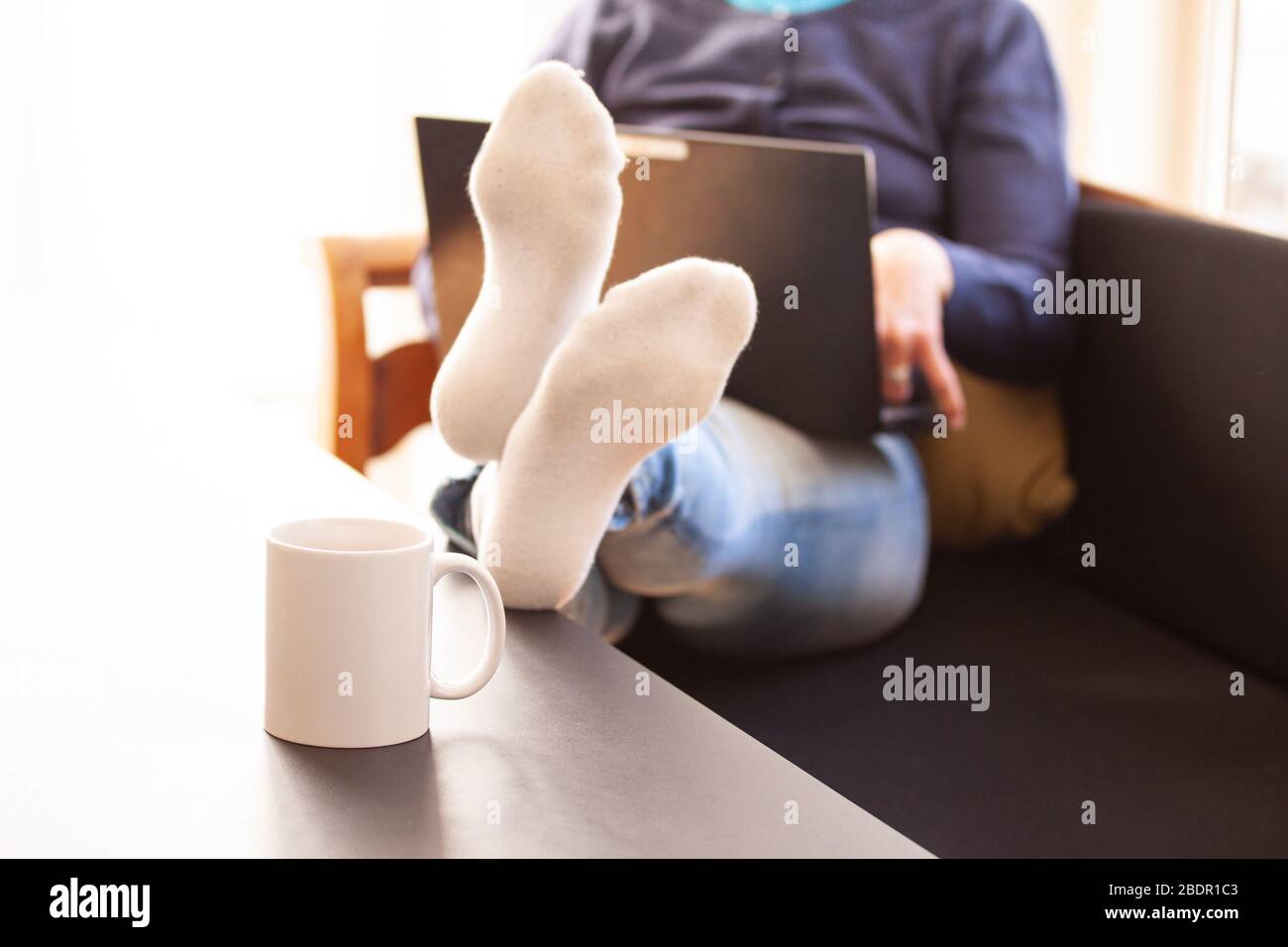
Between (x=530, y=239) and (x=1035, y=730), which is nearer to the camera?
(x=530, y=239)

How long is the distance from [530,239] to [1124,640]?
21.9 inches

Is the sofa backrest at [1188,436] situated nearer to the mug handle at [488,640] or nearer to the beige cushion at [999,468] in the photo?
the beige cushion at [999,468]

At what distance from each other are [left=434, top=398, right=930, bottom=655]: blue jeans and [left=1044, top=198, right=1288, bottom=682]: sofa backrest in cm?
16

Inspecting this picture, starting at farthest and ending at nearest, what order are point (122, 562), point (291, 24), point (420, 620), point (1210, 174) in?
point (1210, 174), point (291, 24), point (122, 562), point (420, 620)

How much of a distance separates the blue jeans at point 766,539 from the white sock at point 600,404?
11cm

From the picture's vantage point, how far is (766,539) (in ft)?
2.91

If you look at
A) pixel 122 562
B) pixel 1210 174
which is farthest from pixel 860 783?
pixel 1210 174

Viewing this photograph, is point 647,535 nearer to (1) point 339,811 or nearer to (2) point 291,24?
(1) point 339,811

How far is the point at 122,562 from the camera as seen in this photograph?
0.62 m

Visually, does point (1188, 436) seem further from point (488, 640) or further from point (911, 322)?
point (488, 640)

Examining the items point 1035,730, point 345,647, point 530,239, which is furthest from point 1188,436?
point 345,647

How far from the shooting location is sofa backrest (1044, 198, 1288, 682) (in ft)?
2.98

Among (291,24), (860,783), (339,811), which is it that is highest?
(291,24)
